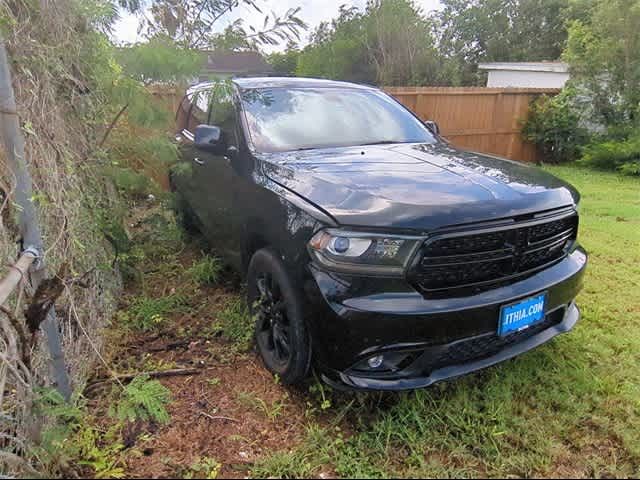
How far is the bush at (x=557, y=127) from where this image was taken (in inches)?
427

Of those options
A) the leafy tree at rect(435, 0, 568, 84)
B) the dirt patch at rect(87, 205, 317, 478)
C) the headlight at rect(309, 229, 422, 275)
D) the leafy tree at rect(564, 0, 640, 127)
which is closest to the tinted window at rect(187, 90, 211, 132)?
the dirt patch at rect(87, 205, 317, 478)

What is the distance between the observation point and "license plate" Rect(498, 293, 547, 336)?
2.21 meters

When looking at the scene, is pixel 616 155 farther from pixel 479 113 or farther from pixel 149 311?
pixel 149 311

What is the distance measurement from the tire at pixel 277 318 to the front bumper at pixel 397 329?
5.1 inches

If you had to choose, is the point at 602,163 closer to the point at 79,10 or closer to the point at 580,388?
the point at 580,388

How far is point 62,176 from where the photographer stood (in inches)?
104

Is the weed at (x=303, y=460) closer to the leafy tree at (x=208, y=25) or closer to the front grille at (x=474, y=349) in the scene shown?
the front grille at (x=474, y=349)

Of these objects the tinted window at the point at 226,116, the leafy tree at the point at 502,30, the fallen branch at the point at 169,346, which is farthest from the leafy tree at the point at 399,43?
the fallen branch at the point at 169,346

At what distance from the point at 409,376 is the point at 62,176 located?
7.30 ft

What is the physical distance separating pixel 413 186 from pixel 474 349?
0.86m

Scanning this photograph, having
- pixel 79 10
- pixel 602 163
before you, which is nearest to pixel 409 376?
pixel 79 10

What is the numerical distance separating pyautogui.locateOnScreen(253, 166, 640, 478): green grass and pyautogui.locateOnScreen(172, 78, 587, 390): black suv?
28 cm

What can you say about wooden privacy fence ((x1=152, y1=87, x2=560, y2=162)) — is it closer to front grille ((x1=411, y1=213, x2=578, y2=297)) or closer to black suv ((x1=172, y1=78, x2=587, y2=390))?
black suv ((x1=172, y1=78, x2=587, y2=390))

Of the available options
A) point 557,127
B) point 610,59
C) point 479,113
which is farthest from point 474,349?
point 610,59
